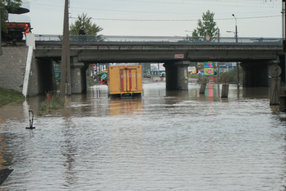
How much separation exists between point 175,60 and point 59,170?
52752mm

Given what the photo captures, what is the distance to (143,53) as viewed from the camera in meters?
58.6

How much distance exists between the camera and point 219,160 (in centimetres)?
1033

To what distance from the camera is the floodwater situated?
8270mm

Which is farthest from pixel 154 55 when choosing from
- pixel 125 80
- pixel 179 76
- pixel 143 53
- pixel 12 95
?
Answer: pixel 12 95

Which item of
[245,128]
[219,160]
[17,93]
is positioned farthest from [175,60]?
[219,160]

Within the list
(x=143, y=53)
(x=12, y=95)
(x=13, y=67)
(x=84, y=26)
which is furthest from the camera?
(x=84, y=26)

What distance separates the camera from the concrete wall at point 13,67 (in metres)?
47.7

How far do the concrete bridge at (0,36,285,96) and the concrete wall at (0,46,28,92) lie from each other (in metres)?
0.89

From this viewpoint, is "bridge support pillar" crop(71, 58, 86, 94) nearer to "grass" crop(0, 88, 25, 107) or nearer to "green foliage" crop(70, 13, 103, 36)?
"grass" crop(0, 88, 25, 107)

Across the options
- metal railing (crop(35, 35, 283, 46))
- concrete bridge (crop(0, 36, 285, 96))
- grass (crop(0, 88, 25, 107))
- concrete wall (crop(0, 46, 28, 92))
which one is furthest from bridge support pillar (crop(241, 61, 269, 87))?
grass (crop(0, 88, 25, 107))

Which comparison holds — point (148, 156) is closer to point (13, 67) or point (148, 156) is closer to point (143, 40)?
point (13, 67)

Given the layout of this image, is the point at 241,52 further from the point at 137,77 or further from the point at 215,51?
the point at 137,77

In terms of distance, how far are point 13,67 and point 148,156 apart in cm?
4011

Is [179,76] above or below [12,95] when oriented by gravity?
above
